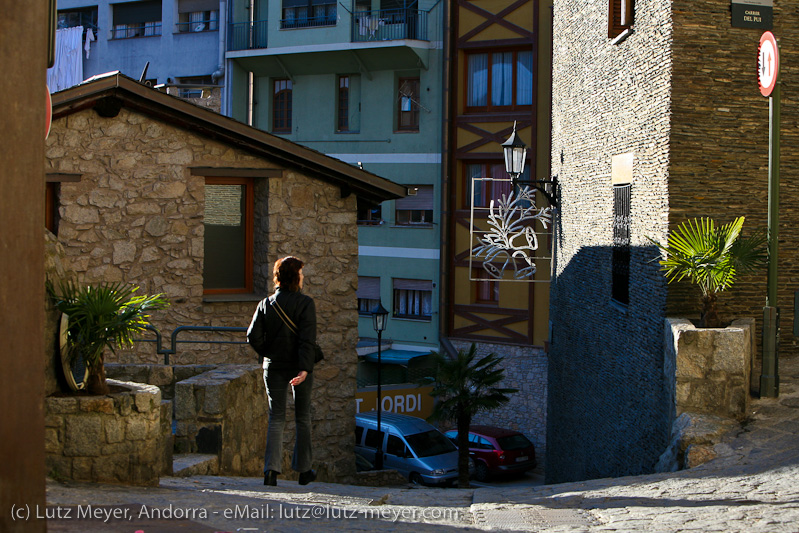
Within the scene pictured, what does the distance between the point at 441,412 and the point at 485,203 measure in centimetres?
1049

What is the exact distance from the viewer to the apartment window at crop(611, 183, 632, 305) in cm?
1085

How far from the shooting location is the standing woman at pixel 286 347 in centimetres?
661

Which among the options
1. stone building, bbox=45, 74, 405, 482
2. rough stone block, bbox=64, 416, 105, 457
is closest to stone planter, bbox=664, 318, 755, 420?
rough stone block, bbox=64, 416, 105, 457

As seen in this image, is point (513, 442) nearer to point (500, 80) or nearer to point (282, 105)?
point (500, 80)

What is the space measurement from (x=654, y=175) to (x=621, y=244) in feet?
5.64

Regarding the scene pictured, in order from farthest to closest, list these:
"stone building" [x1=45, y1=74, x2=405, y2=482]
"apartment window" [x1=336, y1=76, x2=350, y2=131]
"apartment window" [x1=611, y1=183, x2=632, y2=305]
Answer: "apartment window" [x1=336, y1=76, x2=350, y2=131] < "apartment window" [x1=611, y1=183, x2=632, y2=305] < "stone building" [x1=45, y1=74, x2=405, y2=482]

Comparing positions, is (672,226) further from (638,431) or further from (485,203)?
(485,203)

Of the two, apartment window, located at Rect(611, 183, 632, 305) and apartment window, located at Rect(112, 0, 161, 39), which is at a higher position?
apartment window, located at Rect(112, 0, 161, 39)

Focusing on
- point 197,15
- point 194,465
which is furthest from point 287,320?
point 197,15

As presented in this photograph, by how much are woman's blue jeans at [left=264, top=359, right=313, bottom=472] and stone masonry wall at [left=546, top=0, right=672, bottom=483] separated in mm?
3703

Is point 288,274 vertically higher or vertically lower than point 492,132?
lower

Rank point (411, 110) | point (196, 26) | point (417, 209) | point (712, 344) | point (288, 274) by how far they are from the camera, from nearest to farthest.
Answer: point (288, 274) → point (712, 344) → point (417, 209) → point (411, 110) → point (196, 26)

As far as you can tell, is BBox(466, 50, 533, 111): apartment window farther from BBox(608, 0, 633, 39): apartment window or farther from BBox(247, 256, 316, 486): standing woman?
BBox(247, 256, 316, 486): standing woman

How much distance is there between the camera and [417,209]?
2803cm
